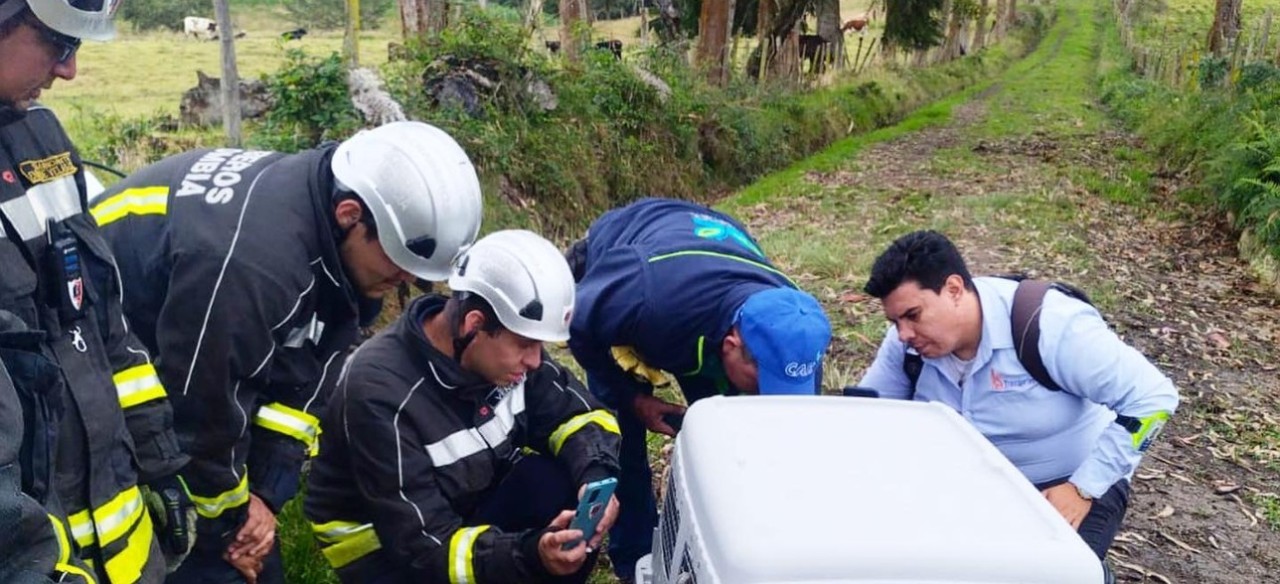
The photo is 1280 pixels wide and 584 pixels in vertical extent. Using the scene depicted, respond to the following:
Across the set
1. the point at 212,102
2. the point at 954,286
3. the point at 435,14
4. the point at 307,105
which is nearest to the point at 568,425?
the point at 954,286

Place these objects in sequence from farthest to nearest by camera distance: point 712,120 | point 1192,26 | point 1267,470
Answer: point 1192,26, point 712,120, point 1267,470

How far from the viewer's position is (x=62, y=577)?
1.70m

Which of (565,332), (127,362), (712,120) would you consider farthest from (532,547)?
(712,120)

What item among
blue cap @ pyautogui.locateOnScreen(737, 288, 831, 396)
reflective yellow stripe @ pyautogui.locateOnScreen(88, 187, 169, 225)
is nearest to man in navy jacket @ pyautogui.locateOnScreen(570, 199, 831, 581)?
blue cap @ pyautogui.locateOnScreen(737, 288, 831, 396)

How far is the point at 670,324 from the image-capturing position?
3.04 meters

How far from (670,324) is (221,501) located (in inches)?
54.2

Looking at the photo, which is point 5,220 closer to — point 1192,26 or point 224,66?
point 224,66

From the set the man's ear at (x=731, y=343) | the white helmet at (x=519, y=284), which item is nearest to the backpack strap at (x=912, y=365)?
the man's ear at (x=731, y=343)

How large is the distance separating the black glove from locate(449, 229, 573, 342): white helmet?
2.66 ft

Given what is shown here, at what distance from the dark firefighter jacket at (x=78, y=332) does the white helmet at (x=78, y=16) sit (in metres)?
0.22

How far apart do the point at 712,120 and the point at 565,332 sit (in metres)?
10.8

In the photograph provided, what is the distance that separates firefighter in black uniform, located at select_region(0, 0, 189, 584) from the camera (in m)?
1.71

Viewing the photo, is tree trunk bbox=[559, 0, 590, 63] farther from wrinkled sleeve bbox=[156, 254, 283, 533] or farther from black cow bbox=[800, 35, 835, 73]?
black cow bbox=[800, 35, 835, 73]

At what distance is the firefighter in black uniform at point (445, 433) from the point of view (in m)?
2.54
